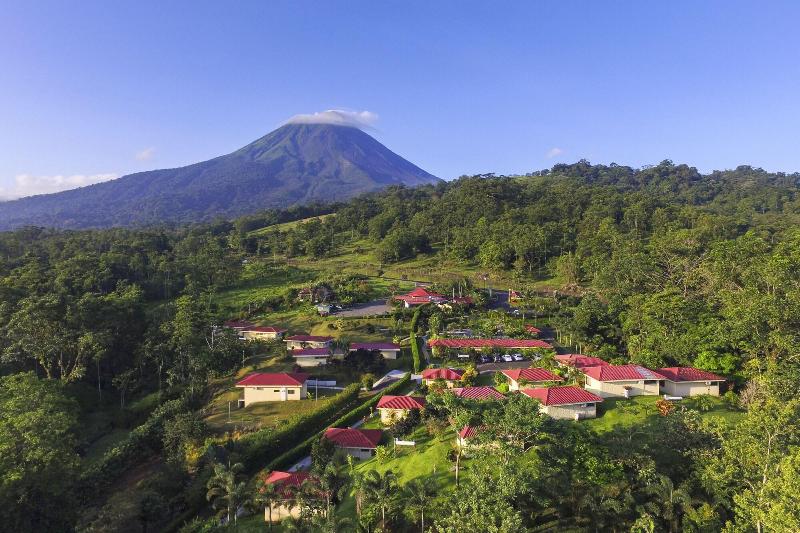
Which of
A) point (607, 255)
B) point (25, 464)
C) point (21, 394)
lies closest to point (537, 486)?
point (25, 464)

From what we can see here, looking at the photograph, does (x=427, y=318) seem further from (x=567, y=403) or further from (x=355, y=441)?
(x=355, y=441)

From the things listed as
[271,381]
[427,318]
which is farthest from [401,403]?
[427,318]

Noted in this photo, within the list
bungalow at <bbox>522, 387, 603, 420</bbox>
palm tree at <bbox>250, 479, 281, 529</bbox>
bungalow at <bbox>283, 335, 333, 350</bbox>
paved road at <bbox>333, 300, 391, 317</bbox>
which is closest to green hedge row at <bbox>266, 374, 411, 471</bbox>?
palm tree at <bbox>250, 479, 281, 529</bbox>

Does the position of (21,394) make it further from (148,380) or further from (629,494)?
(629,494)

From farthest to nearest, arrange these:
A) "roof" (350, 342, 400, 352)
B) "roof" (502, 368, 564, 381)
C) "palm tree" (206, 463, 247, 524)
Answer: "roof" (350, 342, 400, 352), "roof" (502, 368, 564, 381), "palm tree" (206, 463, 247, 524)

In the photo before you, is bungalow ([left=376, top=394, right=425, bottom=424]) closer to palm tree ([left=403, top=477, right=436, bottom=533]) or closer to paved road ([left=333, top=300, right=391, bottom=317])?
palm tree ([left=403, top=477, right=436, bottom=533])

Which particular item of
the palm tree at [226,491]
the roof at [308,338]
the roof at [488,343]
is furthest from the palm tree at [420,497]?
the roof at [308,338]
